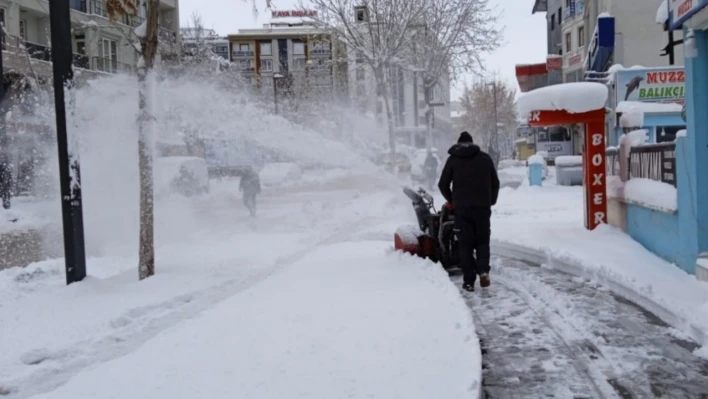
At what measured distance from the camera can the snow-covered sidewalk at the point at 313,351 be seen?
14.6 ft

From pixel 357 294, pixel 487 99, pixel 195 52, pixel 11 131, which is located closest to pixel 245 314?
pixel 357 294

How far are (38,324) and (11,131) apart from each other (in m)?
14.4

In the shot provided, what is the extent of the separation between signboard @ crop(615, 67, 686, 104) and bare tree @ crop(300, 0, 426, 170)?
413 inches

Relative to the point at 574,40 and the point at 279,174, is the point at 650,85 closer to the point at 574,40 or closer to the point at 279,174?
the point at 279,174

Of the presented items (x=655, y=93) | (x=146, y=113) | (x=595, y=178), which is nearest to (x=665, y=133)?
(x=655, y=93)

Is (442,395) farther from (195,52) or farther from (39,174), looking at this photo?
(195,52)

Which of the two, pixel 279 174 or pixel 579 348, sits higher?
pixel 279 174

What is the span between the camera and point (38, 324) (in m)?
6.99

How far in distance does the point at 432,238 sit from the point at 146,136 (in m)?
3.95

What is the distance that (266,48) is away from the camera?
9000cm

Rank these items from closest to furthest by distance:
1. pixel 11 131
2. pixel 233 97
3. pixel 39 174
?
pixel 233 97, pixel 11 131, pixel 39 174

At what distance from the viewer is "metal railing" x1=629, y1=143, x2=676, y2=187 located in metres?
8.87

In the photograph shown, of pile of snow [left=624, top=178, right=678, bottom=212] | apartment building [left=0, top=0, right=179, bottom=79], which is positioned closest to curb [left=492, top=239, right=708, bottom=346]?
pile of snow [left=624, top=178, right=678, bottom=212]

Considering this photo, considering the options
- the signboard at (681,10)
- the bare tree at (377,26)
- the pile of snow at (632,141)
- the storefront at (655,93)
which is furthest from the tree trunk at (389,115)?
the signboard at (681,10)
